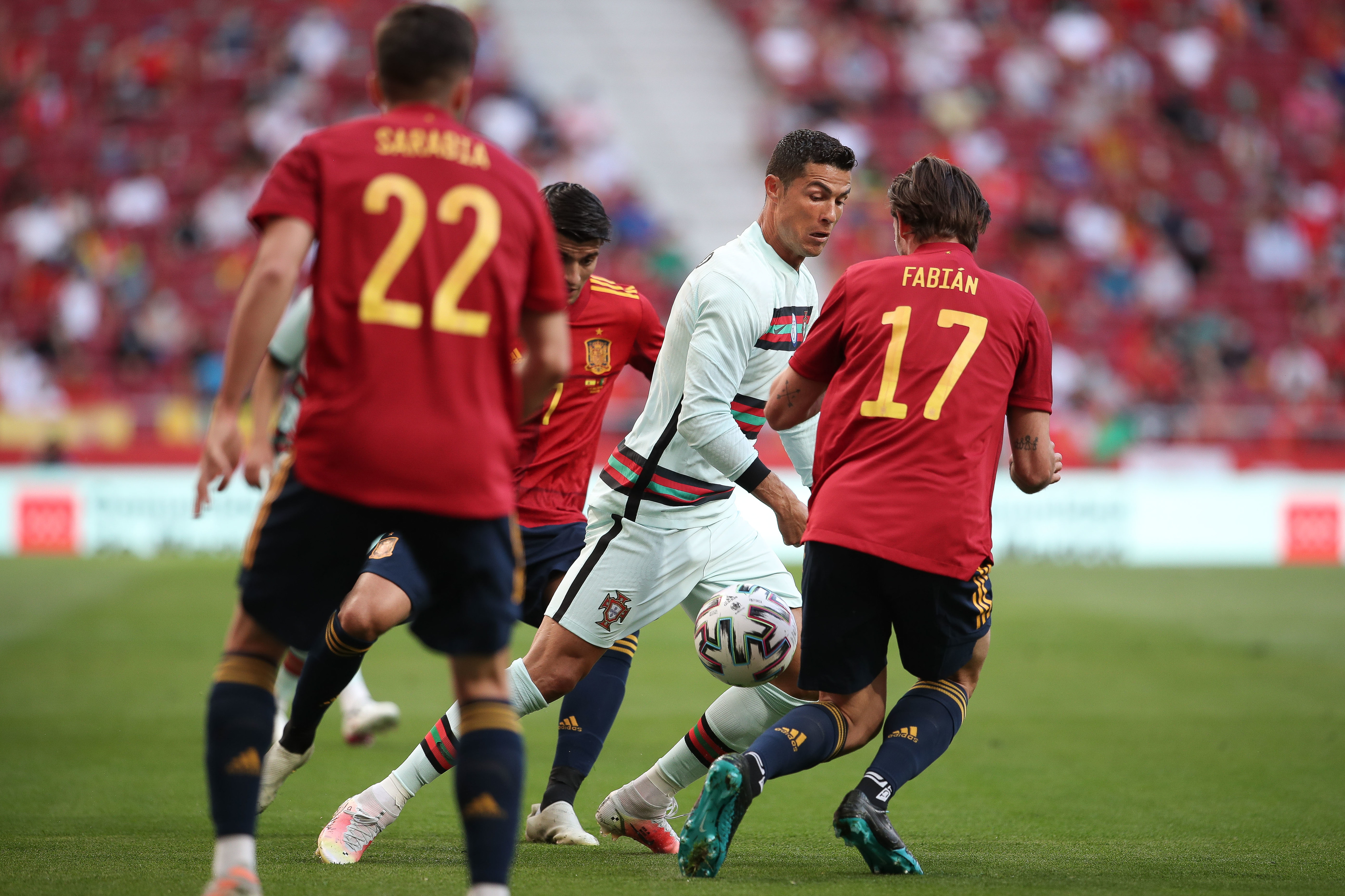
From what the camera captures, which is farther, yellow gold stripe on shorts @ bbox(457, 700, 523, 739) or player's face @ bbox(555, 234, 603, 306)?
player's face @ bbox(555, 234, 603, 306)

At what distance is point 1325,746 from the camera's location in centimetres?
734

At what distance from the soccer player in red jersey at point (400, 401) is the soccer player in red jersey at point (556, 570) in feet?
4.55

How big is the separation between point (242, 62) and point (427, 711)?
18428 millimetres

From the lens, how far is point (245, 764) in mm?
3395

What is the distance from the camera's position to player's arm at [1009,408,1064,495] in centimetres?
454

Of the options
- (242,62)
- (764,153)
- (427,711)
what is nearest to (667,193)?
(764,153)

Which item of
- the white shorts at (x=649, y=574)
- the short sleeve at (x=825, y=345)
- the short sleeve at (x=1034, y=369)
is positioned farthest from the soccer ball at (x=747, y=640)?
the short sleeve at (x=1034, y=369)

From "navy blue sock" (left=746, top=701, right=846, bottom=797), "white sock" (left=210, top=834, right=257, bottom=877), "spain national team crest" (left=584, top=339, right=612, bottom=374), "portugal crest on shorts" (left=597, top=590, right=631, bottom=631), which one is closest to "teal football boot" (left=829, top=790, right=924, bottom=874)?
"navy blue sock" (left=746, top=701, right=846, bottom=797)

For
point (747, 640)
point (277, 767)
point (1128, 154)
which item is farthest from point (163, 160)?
point (747, 640)

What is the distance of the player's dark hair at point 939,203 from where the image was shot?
15.0 ft

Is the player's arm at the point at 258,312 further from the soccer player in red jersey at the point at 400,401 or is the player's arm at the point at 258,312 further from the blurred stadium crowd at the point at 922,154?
the blurred stadium crowd at the point at 922,154

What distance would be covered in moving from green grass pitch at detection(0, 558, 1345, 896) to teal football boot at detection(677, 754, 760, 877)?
96 mm

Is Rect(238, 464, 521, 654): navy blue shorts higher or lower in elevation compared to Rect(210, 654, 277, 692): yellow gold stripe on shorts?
higher

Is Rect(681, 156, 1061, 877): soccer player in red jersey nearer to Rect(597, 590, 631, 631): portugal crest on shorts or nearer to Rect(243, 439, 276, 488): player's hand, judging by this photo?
Rect(597, 590, 631, 631): portugal crest on shorts
